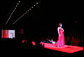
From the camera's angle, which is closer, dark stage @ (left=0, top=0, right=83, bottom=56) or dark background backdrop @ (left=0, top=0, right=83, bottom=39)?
dark stage @ (left=0, top=0, right=83, bottom=56)

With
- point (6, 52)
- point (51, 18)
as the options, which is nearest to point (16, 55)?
point (6, 52)

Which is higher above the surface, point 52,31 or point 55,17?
point 55,17

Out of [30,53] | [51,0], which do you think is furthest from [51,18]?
[30,53]

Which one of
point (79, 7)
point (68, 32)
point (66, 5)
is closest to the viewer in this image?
point (79, 7)

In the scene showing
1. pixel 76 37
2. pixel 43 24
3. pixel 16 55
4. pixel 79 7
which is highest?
pixel 79 7

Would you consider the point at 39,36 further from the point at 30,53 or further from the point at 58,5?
the point at 30,53

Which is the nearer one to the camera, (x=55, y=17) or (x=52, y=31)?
(x=55, y=17)

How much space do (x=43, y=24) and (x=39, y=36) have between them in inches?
76.6

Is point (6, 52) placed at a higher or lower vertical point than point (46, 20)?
lower

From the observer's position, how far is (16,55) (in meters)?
3.69

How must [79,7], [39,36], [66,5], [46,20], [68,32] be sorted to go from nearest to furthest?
[79,7], [66,5], [68,32], [46,20], [39,36]

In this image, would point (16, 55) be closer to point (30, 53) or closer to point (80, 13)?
point (30, 53)

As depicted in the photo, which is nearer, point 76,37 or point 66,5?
point 66,5

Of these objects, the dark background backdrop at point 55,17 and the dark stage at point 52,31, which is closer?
the dark stage at point 52,31
